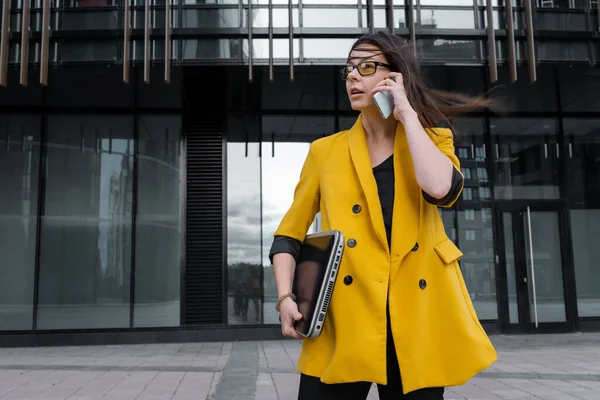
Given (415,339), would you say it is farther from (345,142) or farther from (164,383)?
(164,383)

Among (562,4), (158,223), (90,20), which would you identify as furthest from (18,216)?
(562,4)

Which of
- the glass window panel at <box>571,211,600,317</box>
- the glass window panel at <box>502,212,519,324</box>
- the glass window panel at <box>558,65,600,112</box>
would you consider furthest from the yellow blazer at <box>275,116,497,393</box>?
the glass window panel at <box>571,211,600,317</box>

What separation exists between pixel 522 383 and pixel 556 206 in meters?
6.68

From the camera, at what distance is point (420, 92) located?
68.2 inches

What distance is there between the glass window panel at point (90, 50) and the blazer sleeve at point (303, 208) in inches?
363

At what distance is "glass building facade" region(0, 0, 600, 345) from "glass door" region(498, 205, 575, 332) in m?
0.03

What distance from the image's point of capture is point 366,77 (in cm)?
170

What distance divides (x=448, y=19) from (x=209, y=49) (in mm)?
4561

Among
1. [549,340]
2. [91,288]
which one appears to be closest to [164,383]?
[91,288]

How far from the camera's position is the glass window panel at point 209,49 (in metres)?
10.2

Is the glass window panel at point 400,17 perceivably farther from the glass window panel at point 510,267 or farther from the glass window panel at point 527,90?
the glass window panel at point 510,267

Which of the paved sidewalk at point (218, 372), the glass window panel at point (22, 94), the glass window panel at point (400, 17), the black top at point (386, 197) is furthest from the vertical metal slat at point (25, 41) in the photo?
the black top at point (386, 197)

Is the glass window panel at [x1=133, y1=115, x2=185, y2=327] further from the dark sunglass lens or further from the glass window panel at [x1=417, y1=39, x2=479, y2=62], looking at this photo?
the dark sunglass lens

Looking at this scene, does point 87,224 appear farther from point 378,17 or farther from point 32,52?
point 378,17
